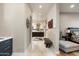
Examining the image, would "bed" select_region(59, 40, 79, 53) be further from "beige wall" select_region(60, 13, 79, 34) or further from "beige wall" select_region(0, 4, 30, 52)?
"beige wall" select_region(0, 4, 30, 52)

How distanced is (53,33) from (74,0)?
3.20 ft

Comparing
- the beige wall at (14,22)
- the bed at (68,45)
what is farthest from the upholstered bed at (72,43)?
the beige wall at (14,22)

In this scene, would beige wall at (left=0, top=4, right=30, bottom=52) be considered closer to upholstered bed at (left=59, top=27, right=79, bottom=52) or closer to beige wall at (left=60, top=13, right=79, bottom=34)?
beige wall at (left=60, top=13, right=79, bottom=34)

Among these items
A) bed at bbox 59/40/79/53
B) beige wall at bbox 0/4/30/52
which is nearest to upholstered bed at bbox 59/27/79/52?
bed at bbox 59/40/79/53

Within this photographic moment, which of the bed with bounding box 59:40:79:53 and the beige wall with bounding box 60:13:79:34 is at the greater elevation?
the beige wall with bounding box 60:13:79:34

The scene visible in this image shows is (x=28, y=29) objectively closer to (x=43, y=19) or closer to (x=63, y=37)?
(x=43, y=19)

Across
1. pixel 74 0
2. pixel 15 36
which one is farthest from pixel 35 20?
pixel 74 0

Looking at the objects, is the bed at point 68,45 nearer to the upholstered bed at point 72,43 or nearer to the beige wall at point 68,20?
the upholstered bed at point 72,43

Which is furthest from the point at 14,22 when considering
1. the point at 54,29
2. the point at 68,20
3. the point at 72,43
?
the point at 72,43

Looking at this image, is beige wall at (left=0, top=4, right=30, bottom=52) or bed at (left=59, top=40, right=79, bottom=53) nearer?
beige wall at (left=0, top=4, right=30, bottom=52)

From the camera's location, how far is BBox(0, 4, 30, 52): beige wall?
116 centimetres

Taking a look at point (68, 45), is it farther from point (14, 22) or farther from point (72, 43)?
point (14, 22)

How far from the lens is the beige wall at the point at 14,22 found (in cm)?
116

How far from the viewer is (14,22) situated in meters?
1.27
